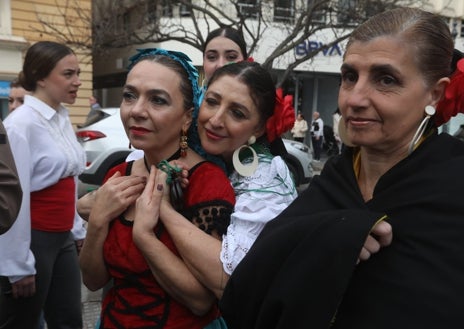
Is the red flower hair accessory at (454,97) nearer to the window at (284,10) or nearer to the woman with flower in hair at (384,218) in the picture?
the woman with flower in hair at (384,218)

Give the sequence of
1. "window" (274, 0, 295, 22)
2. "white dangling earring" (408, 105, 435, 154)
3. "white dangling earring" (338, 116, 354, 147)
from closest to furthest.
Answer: "white dangling earring" (408, 105, 435, 154), "white dangling earring" (338, 116, 354, 147), "window" (274, 0, 295, 22)

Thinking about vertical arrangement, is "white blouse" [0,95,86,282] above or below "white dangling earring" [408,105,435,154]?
below

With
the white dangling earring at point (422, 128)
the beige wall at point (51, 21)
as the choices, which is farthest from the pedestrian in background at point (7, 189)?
the beige wall at point (51, 21)

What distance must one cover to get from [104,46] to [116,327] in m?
14.0

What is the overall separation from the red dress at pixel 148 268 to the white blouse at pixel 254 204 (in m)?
0.05

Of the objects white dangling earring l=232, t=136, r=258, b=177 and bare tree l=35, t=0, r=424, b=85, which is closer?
white dangling earring l=232, t=136, r=258, b=177

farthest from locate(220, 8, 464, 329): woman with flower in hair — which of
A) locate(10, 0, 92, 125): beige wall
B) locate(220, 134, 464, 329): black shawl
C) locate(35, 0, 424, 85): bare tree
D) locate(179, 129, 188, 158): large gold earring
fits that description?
locate(10, 0, 92, 125): beige wall

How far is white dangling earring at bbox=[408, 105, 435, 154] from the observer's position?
50.5 inches

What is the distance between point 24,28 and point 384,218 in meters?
15.4

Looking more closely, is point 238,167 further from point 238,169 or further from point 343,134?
point 343,134

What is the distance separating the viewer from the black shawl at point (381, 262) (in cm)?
115

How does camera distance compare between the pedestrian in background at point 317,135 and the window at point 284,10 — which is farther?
the pedestrian in background at point 317,135

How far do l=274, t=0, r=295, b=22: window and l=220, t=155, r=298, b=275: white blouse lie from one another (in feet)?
37.2

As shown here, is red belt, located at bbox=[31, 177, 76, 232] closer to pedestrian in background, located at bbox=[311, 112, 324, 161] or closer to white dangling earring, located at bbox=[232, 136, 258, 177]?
white dangling earring, located at bbox=[232, 136, 258, 177]
